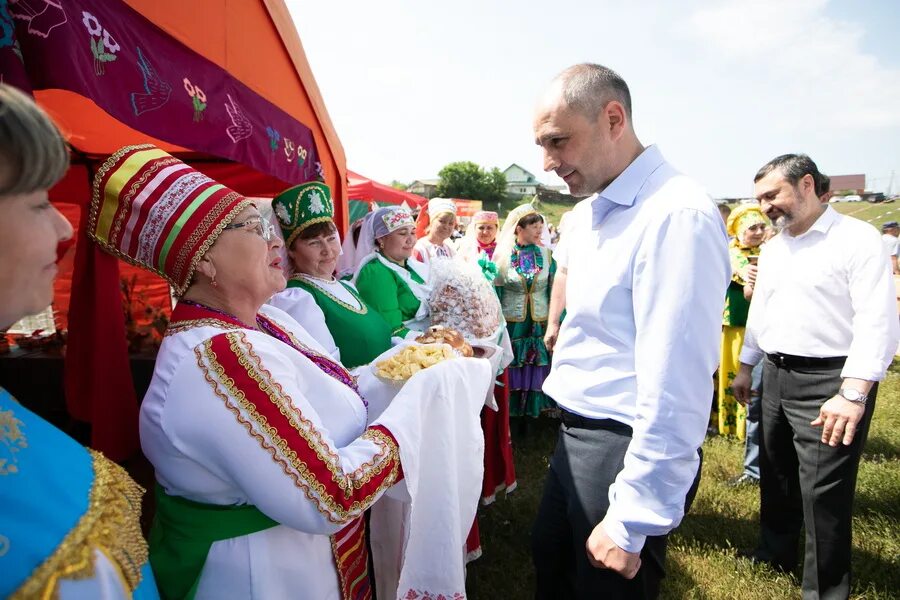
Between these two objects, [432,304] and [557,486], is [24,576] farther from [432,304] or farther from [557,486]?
[432,304]

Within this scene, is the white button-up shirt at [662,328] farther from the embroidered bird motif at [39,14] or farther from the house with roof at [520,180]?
the house with roof at [520,180]

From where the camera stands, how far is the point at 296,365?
143 centimetres

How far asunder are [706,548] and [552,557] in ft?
6.32

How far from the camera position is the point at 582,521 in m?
1.71

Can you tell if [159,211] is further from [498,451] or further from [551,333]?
[551,333]

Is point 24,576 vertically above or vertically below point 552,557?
above

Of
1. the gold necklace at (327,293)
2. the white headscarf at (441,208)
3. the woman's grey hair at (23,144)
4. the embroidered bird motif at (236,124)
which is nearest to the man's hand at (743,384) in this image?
the gold necklace at (327,293)

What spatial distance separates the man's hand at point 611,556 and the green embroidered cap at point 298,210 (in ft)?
7.52

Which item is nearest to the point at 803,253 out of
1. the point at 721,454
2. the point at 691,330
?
the point at 691,330

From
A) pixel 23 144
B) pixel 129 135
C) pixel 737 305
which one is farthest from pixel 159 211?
pixel 737 305

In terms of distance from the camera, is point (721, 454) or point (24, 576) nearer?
point (24, 576)

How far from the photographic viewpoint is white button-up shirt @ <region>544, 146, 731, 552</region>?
1321mm

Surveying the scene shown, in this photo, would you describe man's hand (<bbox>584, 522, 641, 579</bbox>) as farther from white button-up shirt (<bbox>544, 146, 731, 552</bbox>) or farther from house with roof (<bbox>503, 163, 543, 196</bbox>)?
house with roof (<bbox>503, 163, 543, 196</bbox>)

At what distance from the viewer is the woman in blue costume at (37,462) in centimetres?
76
